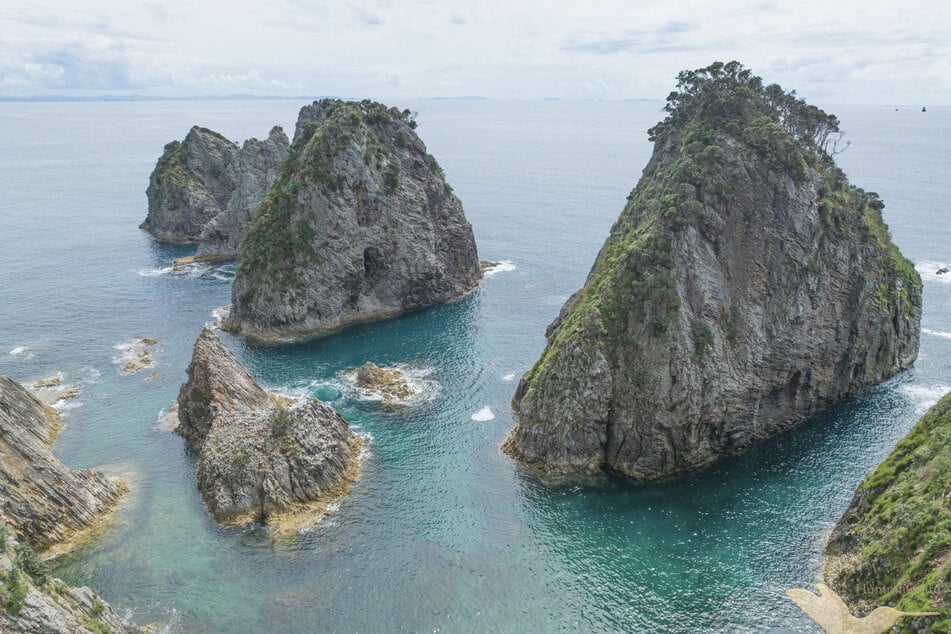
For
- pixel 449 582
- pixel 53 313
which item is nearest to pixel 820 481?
pixel 449 582

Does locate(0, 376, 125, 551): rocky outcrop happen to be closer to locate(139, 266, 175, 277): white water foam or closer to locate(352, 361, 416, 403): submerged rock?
locate(352, 361, 416, 403): submerged rock

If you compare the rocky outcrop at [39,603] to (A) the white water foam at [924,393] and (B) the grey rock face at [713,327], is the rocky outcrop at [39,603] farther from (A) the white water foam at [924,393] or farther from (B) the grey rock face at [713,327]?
(A) the white water foam at [924,393]

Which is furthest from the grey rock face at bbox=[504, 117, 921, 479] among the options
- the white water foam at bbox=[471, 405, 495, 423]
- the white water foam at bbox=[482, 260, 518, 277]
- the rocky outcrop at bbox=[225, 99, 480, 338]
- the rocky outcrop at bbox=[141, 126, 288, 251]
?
the rocky outcrop at bbox=[141, 126, 288, 251]

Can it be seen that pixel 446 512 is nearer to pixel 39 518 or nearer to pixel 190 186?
pixel 39 518

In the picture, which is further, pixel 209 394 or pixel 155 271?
pixel 155 271

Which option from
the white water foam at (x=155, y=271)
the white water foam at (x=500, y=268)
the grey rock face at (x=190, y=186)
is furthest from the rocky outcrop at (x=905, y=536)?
the grey rock face at (x=190, y=186)

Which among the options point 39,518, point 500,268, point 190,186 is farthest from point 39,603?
point 190,186

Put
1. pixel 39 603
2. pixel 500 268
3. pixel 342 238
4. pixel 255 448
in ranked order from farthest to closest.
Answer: pixel 500 268, pixel 342 238, pixel 255 448, pixel 39 603

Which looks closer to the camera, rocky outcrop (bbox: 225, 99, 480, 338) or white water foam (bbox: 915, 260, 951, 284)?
rocky outcrop (bbox: 225, 99, 480, 338)
